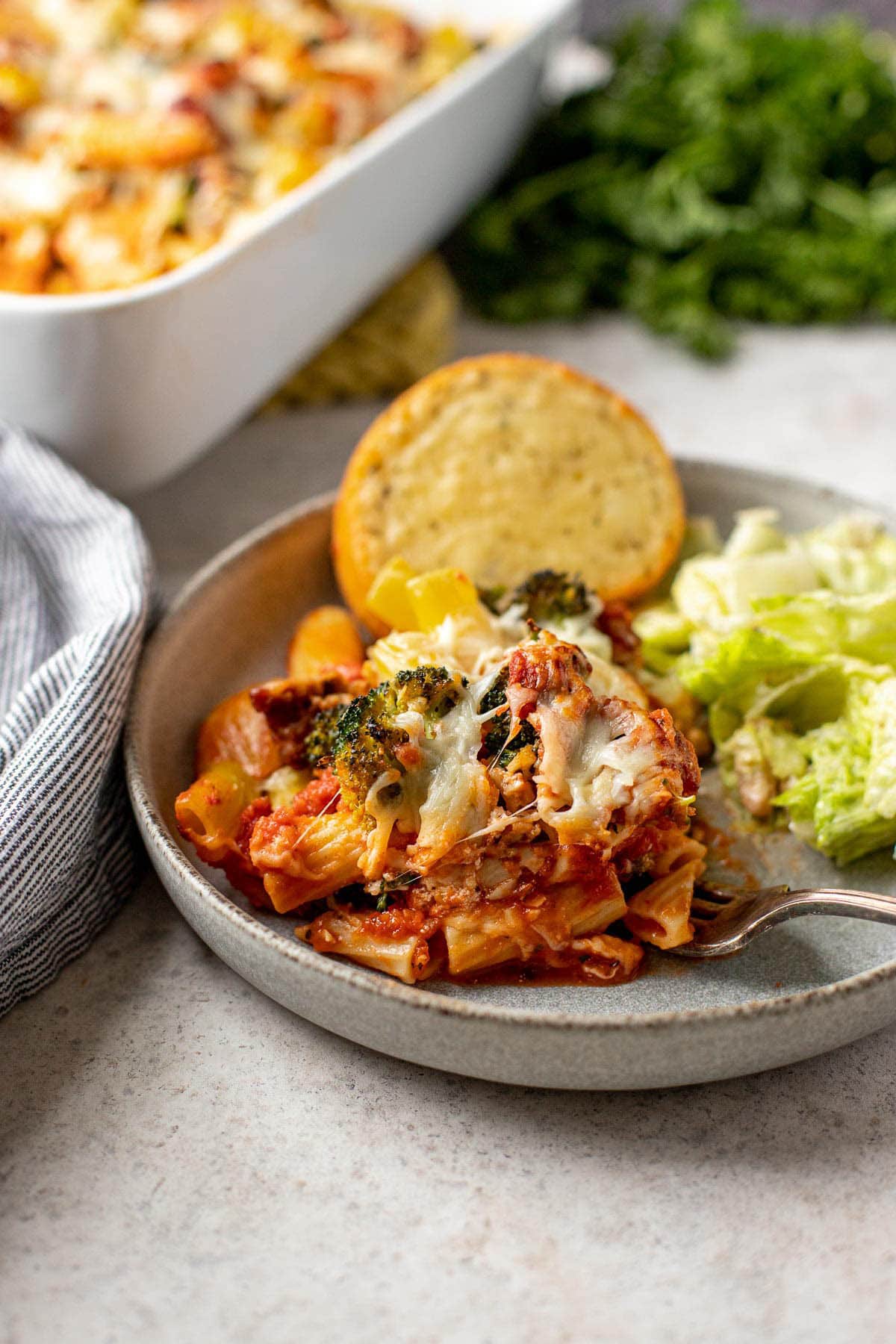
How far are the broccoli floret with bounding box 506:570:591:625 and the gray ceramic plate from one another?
0.44 metres

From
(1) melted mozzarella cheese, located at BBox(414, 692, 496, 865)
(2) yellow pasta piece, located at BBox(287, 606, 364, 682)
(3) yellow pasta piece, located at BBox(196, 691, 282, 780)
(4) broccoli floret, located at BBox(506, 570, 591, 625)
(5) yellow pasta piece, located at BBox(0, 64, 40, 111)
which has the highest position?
(5) yellow pasta piece, located at BBox(0, 64, 40, 111)

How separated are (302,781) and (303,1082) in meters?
0.54

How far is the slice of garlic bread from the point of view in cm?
283

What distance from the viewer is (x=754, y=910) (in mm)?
2180

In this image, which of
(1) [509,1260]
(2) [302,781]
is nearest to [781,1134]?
(1) [509,1260]

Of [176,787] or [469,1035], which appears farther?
[176,787]

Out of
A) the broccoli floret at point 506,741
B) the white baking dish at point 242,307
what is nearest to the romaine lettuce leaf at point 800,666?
the broccoli floret at point 506,741

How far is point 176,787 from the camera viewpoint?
8.14 ft

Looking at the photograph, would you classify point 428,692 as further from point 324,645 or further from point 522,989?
point 324,645

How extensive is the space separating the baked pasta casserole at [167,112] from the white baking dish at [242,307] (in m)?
0.14

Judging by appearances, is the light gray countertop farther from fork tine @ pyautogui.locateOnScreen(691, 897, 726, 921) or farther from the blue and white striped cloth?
fork tine @ pyautogui.locateOnScreen(691, 897, 726, 921)

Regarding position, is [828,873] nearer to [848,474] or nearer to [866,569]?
[866,569]

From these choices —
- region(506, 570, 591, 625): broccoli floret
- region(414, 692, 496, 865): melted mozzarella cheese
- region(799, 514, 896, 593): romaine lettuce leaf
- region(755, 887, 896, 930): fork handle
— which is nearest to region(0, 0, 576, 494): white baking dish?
region(506, 570, 591, 625): broccoli floret

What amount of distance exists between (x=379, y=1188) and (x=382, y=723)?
0.71 metres
